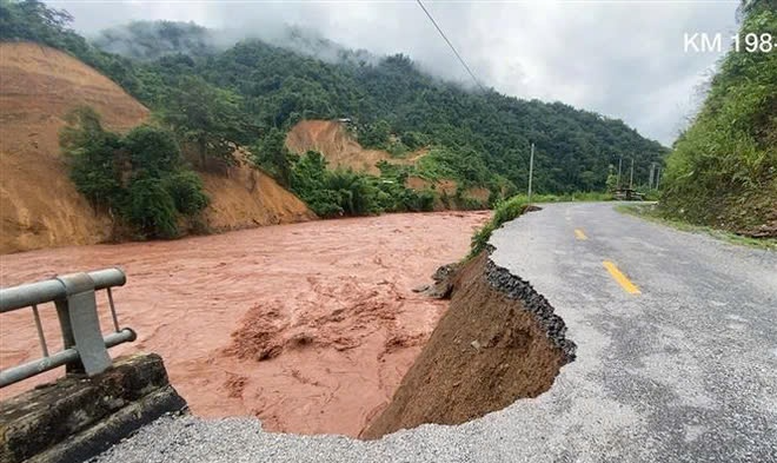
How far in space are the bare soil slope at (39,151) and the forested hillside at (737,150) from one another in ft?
72.8

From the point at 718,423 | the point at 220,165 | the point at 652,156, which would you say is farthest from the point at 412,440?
the point at 652,156

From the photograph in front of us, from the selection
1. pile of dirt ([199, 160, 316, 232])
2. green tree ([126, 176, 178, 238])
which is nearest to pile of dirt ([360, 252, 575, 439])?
green tree ([126, 176, 178, 238])

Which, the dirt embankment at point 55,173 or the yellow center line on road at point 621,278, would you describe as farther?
the dirt embankment at point 55,173

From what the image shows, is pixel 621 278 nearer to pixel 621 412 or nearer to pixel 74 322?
pixel 621 412

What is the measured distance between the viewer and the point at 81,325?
7.33 feet

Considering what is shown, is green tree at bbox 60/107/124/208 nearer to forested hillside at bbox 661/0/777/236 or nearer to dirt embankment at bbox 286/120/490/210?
forested hillside at bbox 661/0/777/236

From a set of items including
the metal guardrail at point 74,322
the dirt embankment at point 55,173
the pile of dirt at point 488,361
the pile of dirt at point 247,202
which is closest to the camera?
the metal guardrail at point 74,322

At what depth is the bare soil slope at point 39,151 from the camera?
55.4 ft

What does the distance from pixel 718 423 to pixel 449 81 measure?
12008 centimetres

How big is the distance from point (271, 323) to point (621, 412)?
710cm

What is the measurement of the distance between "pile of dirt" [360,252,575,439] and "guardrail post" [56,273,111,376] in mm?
2344

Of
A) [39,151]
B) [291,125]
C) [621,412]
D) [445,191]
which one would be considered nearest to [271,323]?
[621,412]

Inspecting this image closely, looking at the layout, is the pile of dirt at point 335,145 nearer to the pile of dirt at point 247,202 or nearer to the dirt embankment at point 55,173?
the pile of dirt at point 247,202

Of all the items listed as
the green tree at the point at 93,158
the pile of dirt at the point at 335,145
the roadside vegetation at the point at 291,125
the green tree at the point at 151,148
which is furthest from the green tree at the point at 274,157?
the pile of dirt at the point at 335,145
